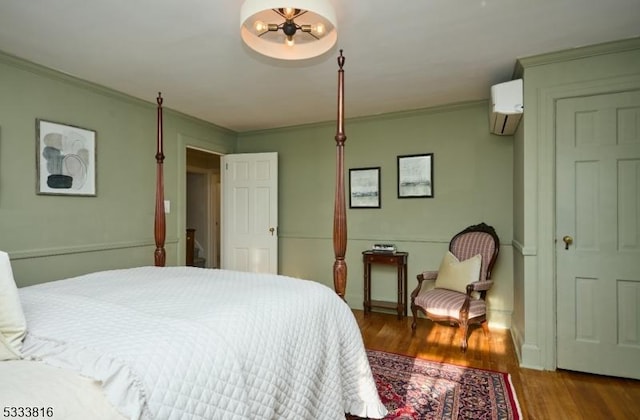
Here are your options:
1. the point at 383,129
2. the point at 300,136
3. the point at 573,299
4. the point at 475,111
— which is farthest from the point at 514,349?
the point at 300,136

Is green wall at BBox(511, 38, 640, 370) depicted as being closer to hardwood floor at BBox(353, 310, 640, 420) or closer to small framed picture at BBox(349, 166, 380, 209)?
hardwood floor at BBox(353, 310, 640, 420)

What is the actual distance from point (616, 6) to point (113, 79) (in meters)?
3.63

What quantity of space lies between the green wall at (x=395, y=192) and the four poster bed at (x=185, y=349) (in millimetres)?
2264

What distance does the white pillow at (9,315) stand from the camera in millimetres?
1104

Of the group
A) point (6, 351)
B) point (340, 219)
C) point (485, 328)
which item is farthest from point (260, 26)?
point (485, 328)

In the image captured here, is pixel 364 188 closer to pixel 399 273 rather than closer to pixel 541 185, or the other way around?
pixel 399 273

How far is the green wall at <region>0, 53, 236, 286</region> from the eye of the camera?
8.64ft

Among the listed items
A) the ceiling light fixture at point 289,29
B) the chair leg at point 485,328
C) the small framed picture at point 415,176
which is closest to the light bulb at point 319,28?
the ceiling light fixture at point 289,29

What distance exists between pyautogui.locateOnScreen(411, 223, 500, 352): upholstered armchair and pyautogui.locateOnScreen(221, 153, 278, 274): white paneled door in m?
2.03

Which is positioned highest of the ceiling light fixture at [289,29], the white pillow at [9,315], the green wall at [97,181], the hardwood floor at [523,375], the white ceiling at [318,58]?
the white ceiling at [318,58]

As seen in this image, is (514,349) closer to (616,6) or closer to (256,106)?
(616,6)

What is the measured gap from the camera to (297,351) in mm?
1455

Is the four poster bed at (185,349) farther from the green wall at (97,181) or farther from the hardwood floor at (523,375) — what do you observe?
the green wall at (97,181)

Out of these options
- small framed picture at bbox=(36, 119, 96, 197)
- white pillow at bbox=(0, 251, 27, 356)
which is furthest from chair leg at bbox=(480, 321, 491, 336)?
small framed picture at bbox=(36, 119, 96, 197)
